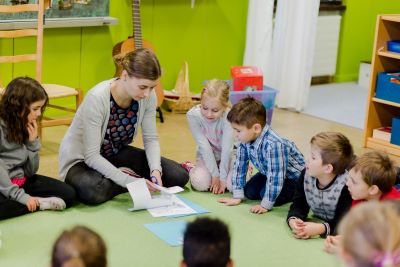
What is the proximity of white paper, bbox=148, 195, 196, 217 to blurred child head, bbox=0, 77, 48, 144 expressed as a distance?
63cm

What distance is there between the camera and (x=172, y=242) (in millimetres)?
2768

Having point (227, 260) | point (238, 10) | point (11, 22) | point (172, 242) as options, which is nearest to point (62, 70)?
point (11, 22)

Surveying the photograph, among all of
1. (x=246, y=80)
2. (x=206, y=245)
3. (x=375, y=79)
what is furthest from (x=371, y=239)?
(x=246, y=80)

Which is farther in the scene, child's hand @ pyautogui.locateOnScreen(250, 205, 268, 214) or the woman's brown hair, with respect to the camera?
child's hand @ pyautogui.locateOnScreen(250, 205, 268, 214)

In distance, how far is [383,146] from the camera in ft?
14.5

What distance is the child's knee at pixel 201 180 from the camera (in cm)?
339

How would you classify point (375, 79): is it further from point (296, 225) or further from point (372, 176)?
point (372, 176)

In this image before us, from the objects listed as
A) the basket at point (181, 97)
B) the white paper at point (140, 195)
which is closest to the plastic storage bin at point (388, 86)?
the basket at point (181, 97)

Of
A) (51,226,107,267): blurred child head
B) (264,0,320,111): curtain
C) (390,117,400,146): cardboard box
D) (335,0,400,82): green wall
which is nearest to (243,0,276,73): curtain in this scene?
(264,0,320,111): curtain

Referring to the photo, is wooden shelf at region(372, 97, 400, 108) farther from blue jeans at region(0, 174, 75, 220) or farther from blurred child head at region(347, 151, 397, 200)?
blue jeans at region(0, 174, 75, 220)

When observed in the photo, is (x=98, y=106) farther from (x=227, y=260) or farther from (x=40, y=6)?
(x=227, y=260)

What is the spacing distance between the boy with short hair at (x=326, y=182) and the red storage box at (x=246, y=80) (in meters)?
1.74

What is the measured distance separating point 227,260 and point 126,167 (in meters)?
1.78

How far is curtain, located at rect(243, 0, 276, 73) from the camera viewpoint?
5.17 meters
